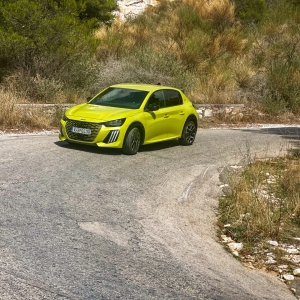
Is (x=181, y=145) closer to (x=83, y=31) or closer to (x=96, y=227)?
(x=96, y=227)

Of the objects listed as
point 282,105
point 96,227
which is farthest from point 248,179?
point 282,105

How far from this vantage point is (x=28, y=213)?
8.02 meters

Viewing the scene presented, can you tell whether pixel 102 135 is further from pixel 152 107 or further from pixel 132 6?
pixel 132 6

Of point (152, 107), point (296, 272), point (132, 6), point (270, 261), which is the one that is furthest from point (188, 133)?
point (132, 6)

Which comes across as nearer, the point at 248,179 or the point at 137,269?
the point at 137,269

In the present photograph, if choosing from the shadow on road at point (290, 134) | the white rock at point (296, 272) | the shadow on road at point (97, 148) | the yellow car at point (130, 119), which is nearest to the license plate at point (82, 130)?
the yellow car at point (130, 119)

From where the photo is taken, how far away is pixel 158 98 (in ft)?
47.5

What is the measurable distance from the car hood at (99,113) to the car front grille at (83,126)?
A: 13cm

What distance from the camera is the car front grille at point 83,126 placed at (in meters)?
13.0

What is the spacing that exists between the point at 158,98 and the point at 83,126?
2.27m

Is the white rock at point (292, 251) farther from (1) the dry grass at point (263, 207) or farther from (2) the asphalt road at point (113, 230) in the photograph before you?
(2) the asphalt road at point (113, 230)

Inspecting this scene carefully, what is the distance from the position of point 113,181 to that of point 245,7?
38.6 m

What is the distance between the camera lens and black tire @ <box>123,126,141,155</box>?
1323 centimetres

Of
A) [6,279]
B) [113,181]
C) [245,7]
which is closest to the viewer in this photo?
[6,279]
